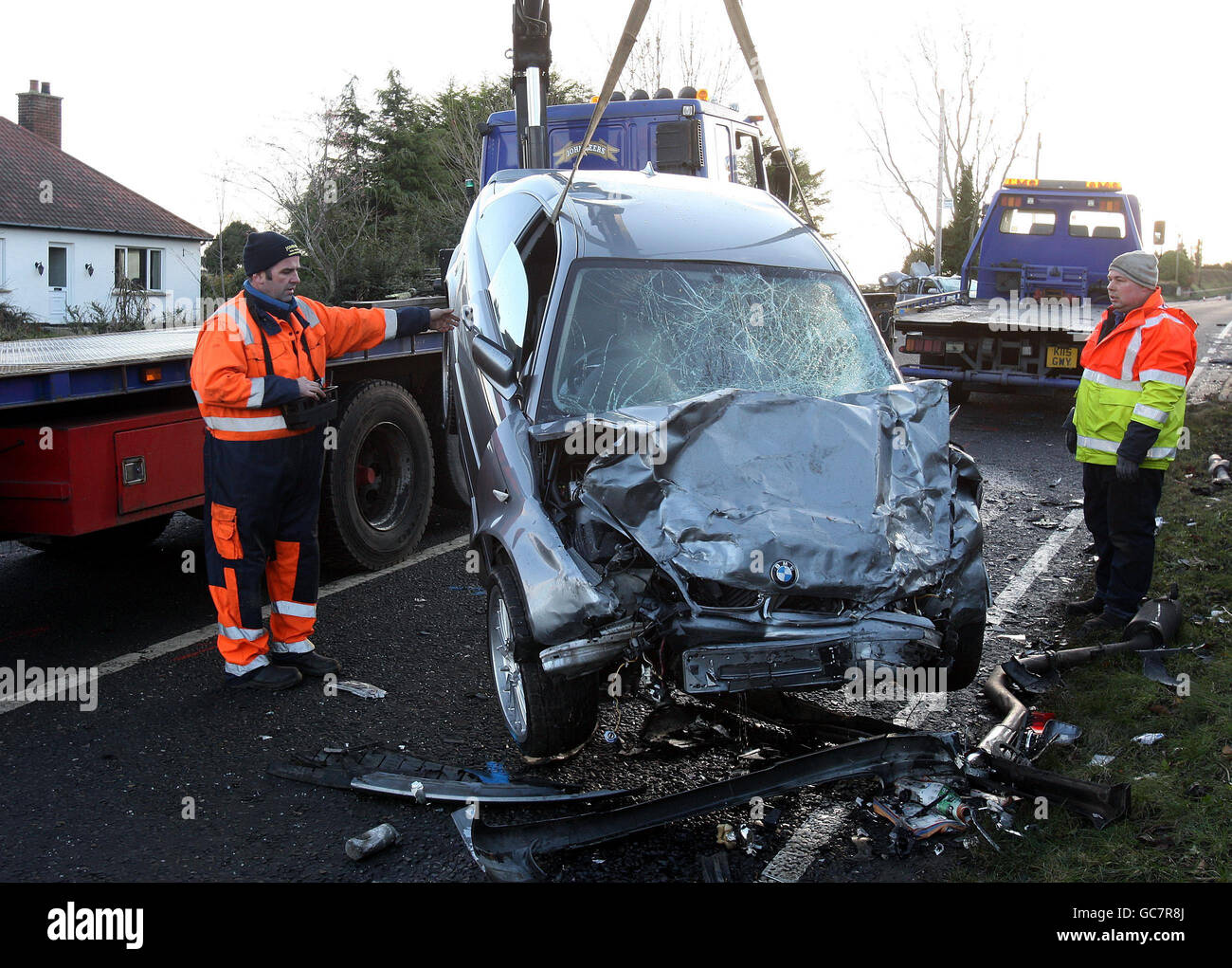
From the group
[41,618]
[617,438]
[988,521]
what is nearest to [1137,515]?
[988,521]

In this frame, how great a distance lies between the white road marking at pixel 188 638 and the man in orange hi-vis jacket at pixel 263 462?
1.87 ft

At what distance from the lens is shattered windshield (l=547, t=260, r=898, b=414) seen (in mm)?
4184

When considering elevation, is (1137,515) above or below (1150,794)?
above

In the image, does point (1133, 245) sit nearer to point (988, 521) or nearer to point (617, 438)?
point (988, 521)

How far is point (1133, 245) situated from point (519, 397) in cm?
1229

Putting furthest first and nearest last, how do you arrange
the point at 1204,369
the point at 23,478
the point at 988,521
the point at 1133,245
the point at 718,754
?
the point at 1204,369 < the point at 1133,245 < the point at 988,521 < the point at 23,478 < the point at 718,754

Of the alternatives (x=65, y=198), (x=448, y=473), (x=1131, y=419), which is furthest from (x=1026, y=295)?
(x=65, y=198)

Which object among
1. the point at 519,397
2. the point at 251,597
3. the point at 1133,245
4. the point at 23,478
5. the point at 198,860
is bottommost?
the point at 198,860

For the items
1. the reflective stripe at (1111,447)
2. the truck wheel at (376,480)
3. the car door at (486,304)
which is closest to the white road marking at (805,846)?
the car door at (486,304)

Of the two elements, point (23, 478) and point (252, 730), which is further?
point (23, 478)

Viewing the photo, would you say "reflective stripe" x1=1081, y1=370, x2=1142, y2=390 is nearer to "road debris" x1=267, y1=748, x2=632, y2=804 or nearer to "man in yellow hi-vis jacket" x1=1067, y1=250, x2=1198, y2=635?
"man in yellow hi-vis jacket" x1=1067, y1=250, x2=1198, y2=635

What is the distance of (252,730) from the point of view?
4258 mm

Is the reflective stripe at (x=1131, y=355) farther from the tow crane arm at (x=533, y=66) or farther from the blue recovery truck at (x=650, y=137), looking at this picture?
the tow crane arm at (x=533, y=66)

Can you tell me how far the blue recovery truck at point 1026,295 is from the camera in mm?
11203
